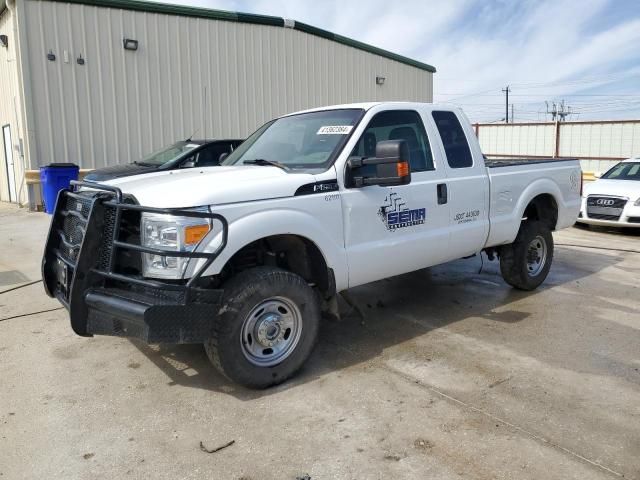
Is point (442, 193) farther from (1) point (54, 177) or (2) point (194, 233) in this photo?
(1) point (54, 177)

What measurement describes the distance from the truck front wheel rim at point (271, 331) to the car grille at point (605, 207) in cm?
830

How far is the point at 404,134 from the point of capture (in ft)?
16.2

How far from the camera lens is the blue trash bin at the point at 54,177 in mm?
11633

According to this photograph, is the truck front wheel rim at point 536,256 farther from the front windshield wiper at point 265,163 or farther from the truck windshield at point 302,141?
the front windshield wiper at point 265,163

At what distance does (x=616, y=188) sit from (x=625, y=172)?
1162 millimetres

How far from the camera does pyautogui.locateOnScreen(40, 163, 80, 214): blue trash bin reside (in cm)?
1163

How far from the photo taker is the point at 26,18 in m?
12.0

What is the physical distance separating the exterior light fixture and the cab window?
1049 cm

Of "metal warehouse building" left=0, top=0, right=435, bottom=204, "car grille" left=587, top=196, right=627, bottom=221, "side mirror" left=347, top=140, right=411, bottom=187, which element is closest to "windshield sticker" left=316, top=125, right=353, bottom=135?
"side mirror" left=347, top=140, right=411, bottom=187

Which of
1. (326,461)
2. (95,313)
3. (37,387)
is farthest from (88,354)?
(326,461)

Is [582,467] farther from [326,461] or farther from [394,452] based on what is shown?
[326,461]

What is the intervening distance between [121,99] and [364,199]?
10.9 metres

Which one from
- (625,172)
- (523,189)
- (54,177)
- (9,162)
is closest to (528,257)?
(523,189)

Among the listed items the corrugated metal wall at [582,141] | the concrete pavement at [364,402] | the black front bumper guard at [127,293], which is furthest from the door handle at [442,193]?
the corrugated metal wall at [582,141]
